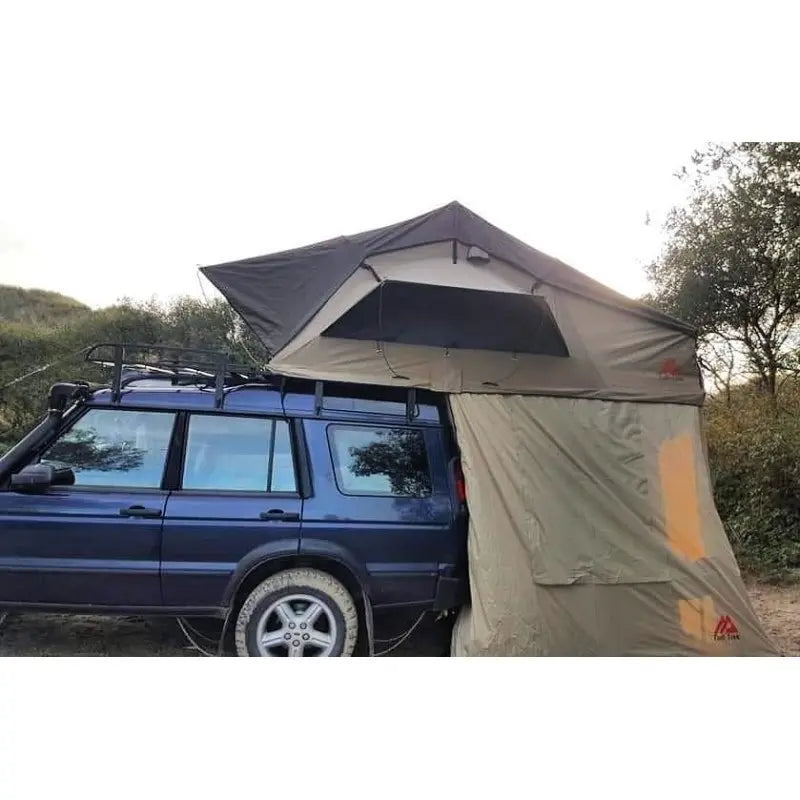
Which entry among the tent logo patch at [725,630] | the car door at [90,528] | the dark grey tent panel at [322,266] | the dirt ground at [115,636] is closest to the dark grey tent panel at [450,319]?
the dark grey tent panel at [322,266]

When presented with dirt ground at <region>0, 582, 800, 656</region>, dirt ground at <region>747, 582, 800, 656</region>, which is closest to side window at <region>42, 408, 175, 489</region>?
dirt ground at <region>0, 582, 800, 656</region>

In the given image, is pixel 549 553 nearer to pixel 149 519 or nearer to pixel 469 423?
pixel 469 423

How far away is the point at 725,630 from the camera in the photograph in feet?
8.94

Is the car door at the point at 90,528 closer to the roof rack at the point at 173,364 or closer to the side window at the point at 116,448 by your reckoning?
the side window at the point at 116,448

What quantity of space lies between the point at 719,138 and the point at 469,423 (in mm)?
1739

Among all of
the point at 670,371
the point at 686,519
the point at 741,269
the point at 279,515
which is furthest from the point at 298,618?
the point at 741,269

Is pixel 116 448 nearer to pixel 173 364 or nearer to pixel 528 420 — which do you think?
pixel 173 364

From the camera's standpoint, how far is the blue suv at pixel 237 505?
225cm

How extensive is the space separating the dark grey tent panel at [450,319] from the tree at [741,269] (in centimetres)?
79

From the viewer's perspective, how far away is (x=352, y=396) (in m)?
2.62

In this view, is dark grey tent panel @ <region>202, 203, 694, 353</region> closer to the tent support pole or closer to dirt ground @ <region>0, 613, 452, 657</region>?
the tent support pole

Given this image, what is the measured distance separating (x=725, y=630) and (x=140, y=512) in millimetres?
2705

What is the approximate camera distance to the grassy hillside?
2.46 m

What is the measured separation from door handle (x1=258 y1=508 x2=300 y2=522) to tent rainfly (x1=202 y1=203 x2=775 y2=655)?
24.1 inches
